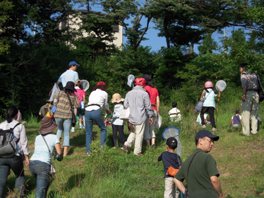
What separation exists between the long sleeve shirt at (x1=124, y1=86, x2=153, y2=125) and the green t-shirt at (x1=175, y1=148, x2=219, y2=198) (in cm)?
374

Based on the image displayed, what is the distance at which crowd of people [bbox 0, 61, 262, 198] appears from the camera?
130 inches

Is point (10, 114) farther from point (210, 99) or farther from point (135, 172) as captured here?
point (210, 99)

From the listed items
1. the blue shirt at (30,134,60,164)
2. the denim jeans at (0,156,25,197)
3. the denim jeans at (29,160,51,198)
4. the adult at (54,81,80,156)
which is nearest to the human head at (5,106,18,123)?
the denim jeans at (0,156,25,197)

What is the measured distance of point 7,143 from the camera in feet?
15.7

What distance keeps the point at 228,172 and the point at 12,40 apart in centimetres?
1432

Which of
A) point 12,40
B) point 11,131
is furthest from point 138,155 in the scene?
point 12,40

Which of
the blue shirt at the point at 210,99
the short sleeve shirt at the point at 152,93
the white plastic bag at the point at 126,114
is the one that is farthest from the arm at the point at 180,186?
the blue shirt at the point at 210,99

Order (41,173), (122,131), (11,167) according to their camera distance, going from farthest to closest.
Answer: (122,131)
(11,167)
(41,173)

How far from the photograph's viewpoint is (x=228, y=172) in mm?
6715

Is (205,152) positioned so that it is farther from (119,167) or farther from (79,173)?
(79,173)

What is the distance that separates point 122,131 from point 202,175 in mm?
4854

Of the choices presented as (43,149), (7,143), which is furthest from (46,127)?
(7,143)

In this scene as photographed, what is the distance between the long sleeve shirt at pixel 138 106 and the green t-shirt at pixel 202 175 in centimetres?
374

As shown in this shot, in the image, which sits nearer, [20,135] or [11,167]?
[11,167]
